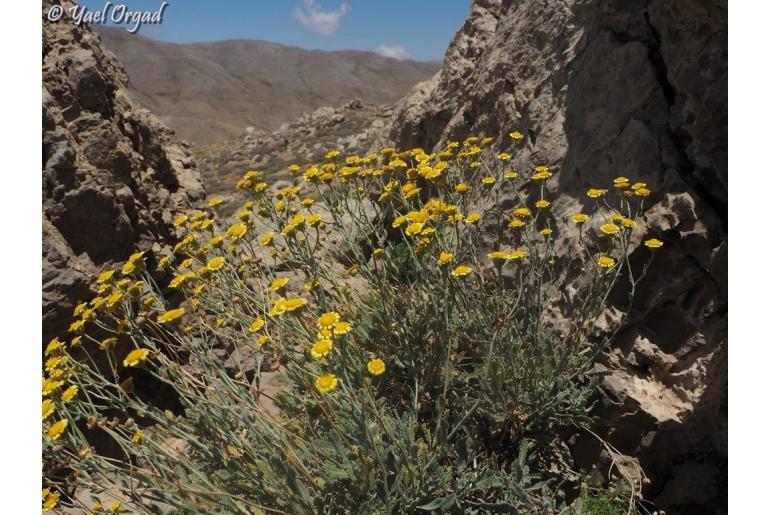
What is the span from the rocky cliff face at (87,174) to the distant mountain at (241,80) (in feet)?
193

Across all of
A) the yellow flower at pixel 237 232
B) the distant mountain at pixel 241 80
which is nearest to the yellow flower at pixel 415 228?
the yellow flower at pixel 237 232

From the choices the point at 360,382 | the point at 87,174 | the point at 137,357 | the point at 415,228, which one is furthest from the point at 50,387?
the point at 87,174

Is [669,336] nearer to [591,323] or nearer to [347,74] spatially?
[591,323]

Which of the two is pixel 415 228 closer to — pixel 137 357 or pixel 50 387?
pixel 137 357

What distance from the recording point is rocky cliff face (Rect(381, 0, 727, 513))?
2873 mm

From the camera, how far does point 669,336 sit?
3031 mm

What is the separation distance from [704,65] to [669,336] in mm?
1562

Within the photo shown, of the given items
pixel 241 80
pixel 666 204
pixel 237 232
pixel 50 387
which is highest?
pixel 241 80

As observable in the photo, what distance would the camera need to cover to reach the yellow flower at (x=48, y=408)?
2.12 meters

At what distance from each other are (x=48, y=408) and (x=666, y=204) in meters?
3.31

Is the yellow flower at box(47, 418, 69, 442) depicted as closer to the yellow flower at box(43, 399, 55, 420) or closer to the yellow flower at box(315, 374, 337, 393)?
the yellow flower at box(43, 399, 55, 420)

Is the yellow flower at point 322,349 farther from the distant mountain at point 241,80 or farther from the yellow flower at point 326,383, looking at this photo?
the distant mountain at point 241,80

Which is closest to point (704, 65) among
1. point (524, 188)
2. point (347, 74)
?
point (524, 188)

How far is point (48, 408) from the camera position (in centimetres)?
214
